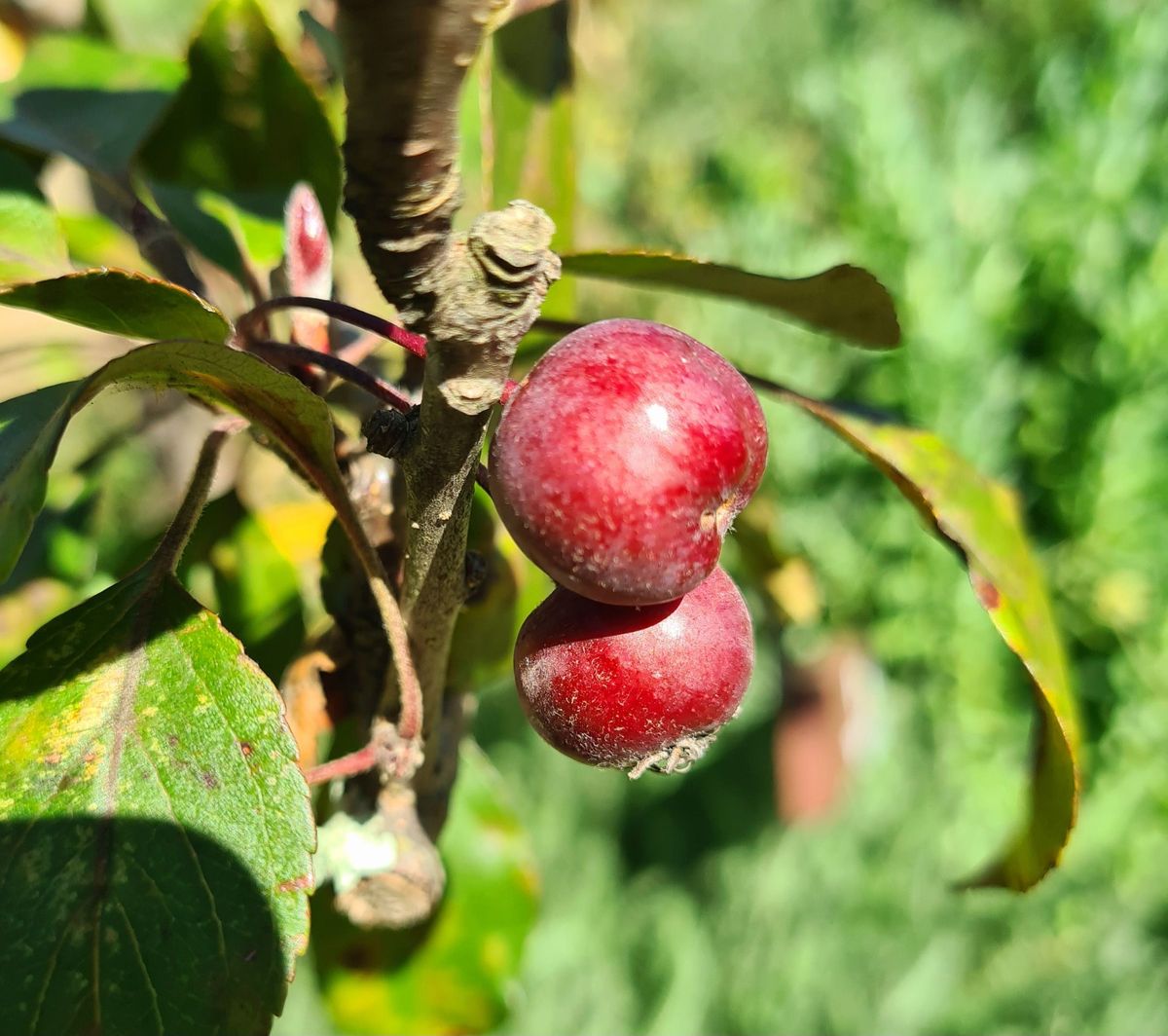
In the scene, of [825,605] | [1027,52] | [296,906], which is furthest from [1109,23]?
Answer: [296,906]

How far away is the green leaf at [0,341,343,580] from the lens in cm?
48

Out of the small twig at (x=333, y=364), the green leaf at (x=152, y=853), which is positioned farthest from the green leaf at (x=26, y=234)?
the green leaf at (x=152, y=853)

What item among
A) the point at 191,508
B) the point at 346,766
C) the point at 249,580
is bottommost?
the point at 249,580

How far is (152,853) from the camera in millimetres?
541

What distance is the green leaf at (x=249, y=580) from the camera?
93 centimetres

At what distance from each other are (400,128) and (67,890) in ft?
1.34

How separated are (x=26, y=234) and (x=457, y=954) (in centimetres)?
72

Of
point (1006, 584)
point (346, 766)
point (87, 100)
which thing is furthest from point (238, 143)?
point (1006, 584)

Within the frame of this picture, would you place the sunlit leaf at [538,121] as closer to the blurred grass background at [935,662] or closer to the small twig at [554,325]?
the small twig at [554,325]

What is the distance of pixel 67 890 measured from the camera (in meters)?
0.53

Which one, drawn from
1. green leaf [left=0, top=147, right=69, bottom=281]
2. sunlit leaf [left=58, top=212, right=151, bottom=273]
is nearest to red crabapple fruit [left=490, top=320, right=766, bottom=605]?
green leaf [left=0, top=147, right=69, bottom=281]

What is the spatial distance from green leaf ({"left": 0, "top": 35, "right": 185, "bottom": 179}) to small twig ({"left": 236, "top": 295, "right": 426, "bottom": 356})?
1.04 feet

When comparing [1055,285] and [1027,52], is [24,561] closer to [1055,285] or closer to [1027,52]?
[1055,285]

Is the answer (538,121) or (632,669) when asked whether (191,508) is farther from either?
(538,121)
